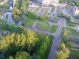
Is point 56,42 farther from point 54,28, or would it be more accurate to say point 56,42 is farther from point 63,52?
point 54,28

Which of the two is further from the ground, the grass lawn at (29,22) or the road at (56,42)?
the grass lawn at (29,22)

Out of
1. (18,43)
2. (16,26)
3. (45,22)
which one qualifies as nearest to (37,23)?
(45,22)

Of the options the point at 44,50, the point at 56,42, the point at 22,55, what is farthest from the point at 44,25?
the point at 22,55

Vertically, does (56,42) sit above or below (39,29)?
below

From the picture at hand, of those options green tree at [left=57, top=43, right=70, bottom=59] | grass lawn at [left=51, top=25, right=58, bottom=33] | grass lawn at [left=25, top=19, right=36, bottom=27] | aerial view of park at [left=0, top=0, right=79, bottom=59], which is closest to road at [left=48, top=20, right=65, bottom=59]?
aerial view of park at [left=0, top=0, right=79, bottom=59]

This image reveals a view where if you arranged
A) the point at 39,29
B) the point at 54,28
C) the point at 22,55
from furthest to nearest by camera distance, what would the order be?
the point at 54,28 < the point at 39,29 < the point at 22,55

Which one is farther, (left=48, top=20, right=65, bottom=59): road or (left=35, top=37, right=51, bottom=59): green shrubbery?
(left=48, top=20, right=65, bottom=59): road

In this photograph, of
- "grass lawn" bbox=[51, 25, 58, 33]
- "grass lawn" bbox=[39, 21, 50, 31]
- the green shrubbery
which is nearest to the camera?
the green shrubbery

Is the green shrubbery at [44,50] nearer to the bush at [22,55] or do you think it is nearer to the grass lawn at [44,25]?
the bush at [22,55]

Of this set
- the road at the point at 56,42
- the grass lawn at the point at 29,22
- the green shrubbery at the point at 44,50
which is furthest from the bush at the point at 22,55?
the grass lawn at the point at 29,22

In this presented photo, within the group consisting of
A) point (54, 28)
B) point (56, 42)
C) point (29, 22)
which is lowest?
point (56, 42)

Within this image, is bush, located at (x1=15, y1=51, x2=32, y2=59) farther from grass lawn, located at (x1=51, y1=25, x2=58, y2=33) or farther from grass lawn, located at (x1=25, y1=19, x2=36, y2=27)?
grass lawn, located at (x1=25, y1=19, x2=36, y2=27)

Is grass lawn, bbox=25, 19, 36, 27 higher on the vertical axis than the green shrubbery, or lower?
higher
